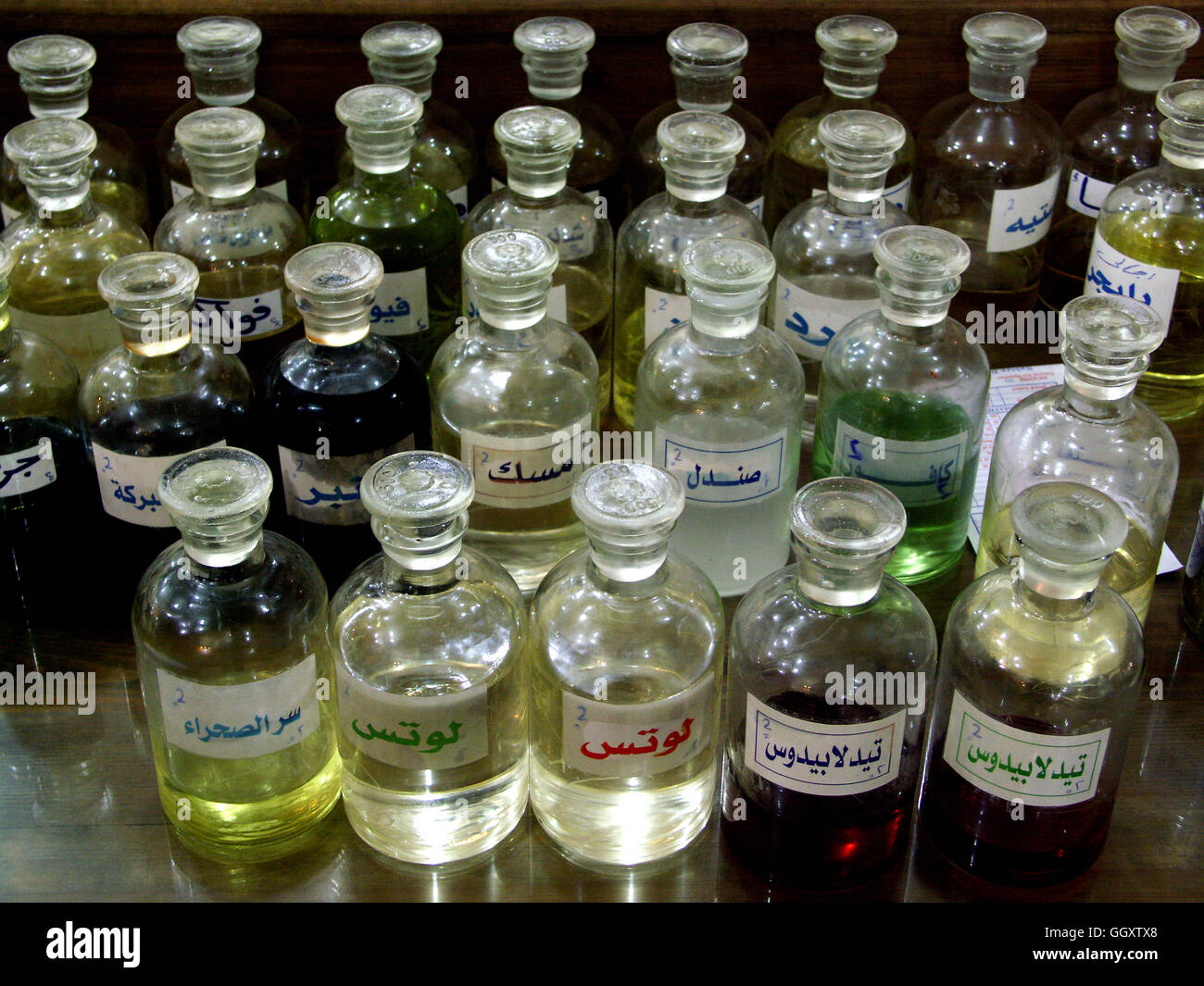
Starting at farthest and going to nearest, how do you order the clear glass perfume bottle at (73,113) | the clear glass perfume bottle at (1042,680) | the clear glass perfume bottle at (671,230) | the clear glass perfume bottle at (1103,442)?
1. the clear glass perfume bottle at (73,113)
2. the clear glass perfume bottle at (671,230)
3. the clear glass perfume bottle at (1103,442)
4. the clear glass perfume bottle at (1042,680)

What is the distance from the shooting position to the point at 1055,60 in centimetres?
158

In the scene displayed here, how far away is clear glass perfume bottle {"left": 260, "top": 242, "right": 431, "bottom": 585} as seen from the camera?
1.06m

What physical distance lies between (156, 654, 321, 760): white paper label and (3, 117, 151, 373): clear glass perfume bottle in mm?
422

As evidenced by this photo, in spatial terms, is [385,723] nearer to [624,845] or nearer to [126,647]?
[624,845]

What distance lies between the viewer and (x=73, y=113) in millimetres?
1411

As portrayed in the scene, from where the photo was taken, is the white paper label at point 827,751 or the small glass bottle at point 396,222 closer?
the white paper label at point 827,751

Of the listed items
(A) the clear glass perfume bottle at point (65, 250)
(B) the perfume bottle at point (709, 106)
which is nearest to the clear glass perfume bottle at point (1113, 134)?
(B) the perfume bottle at point (709, 106)

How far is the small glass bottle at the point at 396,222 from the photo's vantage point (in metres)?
1.24

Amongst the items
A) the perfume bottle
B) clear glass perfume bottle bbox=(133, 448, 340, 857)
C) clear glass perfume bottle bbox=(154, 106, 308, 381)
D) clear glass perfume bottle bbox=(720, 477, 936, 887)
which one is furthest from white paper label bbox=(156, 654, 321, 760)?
the perfume bottle

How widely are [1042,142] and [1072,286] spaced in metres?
0.16

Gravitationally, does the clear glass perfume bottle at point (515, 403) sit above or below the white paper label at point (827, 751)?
above

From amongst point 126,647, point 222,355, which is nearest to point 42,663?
point 126,647

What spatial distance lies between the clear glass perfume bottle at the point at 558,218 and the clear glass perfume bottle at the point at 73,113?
388 mm

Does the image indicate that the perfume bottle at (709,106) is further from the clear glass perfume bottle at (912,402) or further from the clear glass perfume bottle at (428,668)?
the clear glass perfume bottle at (428,668)
